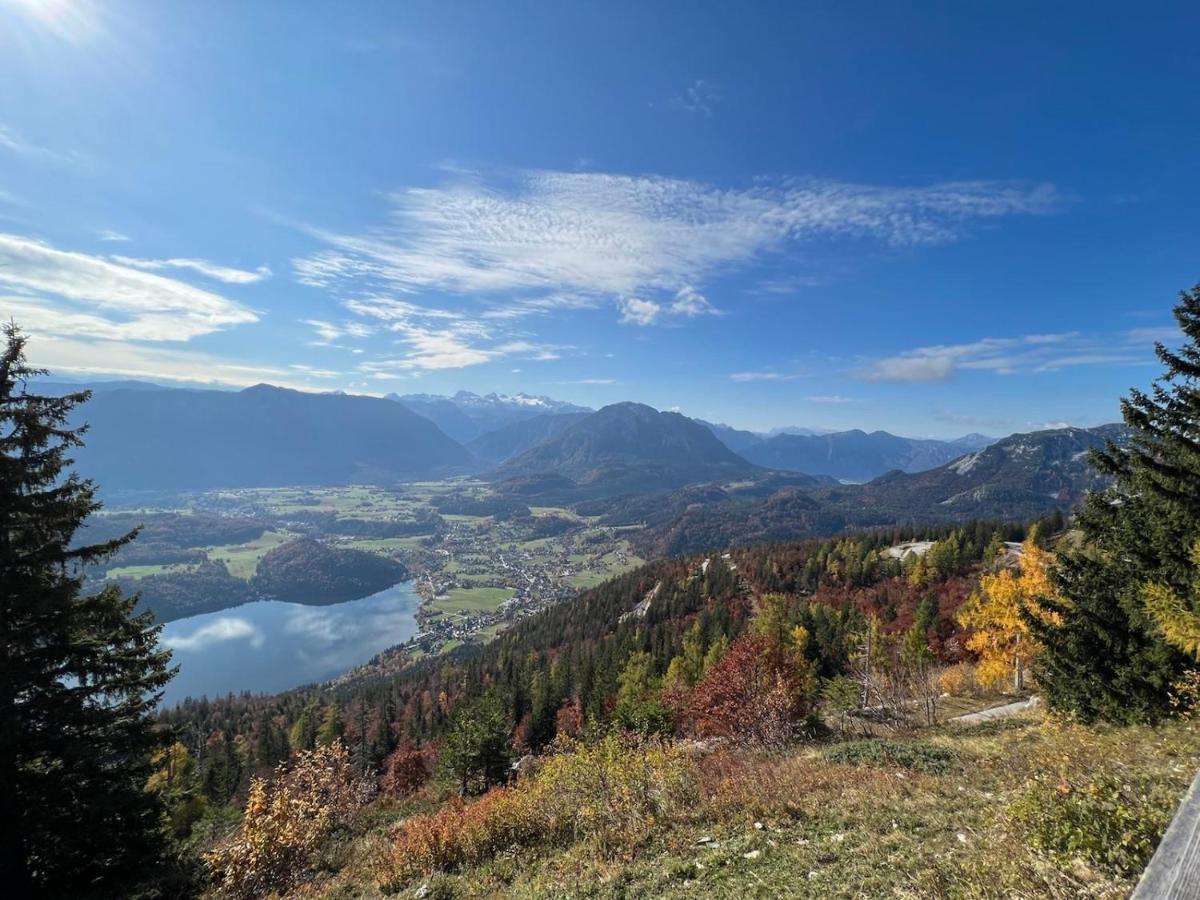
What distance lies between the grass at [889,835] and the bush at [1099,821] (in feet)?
0.09

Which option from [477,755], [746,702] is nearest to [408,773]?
[477,755]

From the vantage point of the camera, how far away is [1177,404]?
1569 centimetres

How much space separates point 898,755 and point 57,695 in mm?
24248

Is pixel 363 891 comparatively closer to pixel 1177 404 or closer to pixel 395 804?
pixel 1177 404

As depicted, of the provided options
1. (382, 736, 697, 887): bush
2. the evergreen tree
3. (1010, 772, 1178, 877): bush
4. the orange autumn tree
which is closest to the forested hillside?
the evergreen tree

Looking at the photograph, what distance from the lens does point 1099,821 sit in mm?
7141

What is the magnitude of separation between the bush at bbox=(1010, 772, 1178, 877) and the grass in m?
0.03

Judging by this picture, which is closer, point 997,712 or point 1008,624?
point 997,712

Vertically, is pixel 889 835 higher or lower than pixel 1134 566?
lower

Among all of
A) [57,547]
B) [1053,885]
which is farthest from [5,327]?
[1053,885]

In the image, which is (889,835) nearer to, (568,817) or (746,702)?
(568,817)

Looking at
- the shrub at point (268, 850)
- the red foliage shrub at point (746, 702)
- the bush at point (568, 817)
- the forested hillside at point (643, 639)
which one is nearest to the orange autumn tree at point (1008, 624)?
the red foliage shrub at point (746, 702)

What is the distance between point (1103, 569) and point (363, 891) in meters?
26.4

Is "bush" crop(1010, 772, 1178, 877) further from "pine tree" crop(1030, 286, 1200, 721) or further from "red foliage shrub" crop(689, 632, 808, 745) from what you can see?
"red foliage shrub" crop(689, 632, 808, 745)
